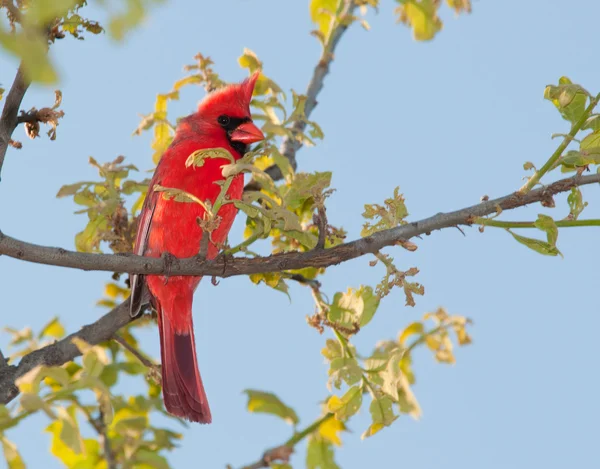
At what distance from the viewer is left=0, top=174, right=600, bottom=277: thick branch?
1.94 metres

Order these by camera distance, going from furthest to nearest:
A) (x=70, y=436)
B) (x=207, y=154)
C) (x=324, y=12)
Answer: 1. (x=324, y=12)
2. (x=207, y=154)
3. (x=70, y=436)

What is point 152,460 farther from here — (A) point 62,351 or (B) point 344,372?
(A) point 62,351

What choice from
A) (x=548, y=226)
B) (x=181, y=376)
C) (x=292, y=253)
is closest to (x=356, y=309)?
(x=292, y=253)

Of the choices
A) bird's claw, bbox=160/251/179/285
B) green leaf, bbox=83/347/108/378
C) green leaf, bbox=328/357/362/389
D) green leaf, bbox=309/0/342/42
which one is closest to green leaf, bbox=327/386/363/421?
green leaf, bbox=328/357/362/389

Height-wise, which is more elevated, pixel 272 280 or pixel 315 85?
pixel 315 85

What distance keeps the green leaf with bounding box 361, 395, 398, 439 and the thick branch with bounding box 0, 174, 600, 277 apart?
39cm

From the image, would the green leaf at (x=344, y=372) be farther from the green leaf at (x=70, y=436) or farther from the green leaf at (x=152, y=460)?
the green leaf at (x=70, y=436)

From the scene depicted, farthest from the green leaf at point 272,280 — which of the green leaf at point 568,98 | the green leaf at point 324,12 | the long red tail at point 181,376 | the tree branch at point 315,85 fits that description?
the green leaf at point 324,12

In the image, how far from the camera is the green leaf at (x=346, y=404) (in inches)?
83.7

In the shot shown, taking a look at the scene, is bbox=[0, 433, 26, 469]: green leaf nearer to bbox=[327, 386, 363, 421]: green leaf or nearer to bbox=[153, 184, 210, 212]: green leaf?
bbox=[153, 184, 210, 212]: green leaf

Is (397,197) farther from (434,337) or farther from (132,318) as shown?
(132,318)

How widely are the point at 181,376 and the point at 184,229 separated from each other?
1.89 feet

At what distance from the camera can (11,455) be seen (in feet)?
4.33

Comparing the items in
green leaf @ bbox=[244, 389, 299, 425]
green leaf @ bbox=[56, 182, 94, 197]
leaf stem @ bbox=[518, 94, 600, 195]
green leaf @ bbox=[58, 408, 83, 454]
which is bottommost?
green leaf @ bbox=[58, 408, 83, 454]
